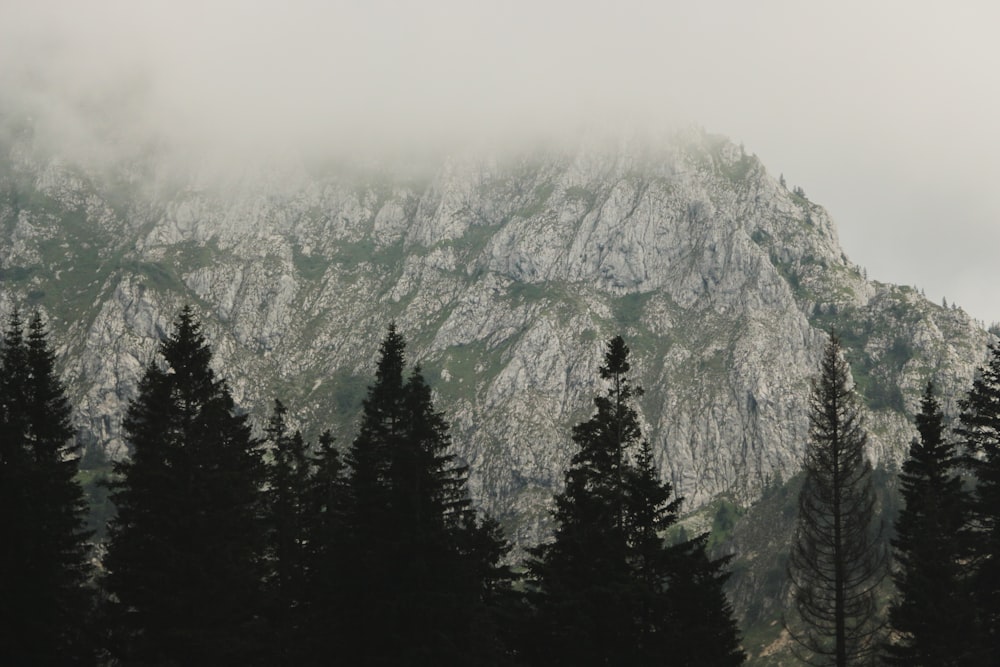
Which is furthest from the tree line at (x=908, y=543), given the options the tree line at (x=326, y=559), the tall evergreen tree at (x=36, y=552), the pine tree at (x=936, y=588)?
the tall evergreen tree at (x=36, y=552)

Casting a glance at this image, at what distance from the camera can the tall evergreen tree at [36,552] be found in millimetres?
35281

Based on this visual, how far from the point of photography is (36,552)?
3688 centimetres

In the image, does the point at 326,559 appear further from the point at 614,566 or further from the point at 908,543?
the point at 908,543

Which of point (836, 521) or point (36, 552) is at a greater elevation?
point (836, 521)

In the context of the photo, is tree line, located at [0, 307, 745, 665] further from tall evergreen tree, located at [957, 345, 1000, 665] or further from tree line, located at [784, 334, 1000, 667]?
tall evergreen tree, located at [957, 345, 1000, 665]

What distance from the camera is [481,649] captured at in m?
34.9

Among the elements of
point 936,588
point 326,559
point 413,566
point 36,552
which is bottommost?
point 36,552

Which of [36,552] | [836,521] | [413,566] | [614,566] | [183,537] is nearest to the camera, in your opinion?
[413,566]

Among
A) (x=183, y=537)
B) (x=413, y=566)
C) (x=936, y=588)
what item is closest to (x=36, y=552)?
(x=183, y=537)

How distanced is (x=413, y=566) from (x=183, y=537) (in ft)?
31.7

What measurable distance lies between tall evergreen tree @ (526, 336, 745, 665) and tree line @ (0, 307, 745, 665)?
113 millimetres

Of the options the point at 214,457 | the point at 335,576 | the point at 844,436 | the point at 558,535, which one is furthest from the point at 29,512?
the point at 844,436

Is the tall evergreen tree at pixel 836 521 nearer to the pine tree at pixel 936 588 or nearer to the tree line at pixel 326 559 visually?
the pine tree at pixel 936 588

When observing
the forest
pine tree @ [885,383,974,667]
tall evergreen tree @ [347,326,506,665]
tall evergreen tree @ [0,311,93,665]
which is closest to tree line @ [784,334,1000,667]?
pine tree @ [885,383,974,667]
